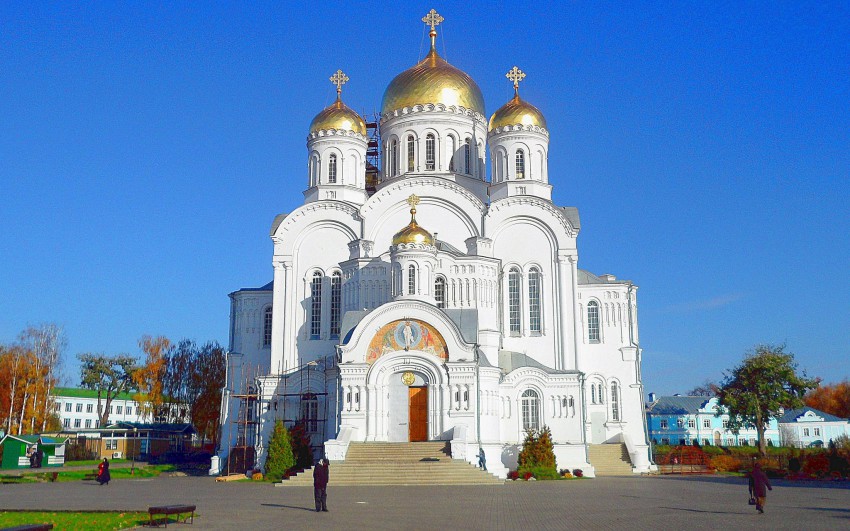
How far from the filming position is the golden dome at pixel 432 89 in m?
36.0

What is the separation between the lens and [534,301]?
32.1 metres

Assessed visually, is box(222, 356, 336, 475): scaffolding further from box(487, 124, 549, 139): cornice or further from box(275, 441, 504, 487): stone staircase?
box(487, 124, 549, 139): cornice

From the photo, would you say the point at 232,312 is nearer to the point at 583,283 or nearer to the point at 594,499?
the point at 583,283

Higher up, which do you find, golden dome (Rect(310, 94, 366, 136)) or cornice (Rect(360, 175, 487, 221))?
golden dome (Rect(310, 94, 366, 136))

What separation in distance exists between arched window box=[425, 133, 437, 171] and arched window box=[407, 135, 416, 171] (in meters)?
0.55

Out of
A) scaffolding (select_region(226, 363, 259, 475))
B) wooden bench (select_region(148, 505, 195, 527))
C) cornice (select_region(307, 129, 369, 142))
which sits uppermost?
cornice (select_region(307, 129, 369, 142))

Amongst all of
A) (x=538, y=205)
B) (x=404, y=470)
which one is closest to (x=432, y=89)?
(x=538, y=205)

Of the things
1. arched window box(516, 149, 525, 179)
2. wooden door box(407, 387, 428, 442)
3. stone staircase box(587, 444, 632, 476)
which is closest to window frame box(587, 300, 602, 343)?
stone staircase box(587, 444, 632, 476)

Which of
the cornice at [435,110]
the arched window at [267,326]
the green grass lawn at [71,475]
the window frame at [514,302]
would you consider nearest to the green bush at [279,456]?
the green grass lawn at [71,475]

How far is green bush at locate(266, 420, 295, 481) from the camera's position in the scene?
Result: 84.8 feet

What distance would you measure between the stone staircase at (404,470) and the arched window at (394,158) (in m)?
14.4

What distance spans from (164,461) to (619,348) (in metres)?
21.2

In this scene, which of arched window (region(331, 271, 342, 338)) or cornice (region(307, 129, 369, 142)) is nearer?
arched window (region(331, 271, 342, 338))

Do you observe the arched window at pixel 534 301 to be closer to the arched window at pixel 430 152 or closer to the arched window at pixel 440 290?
the arched window at pixel 440 290
